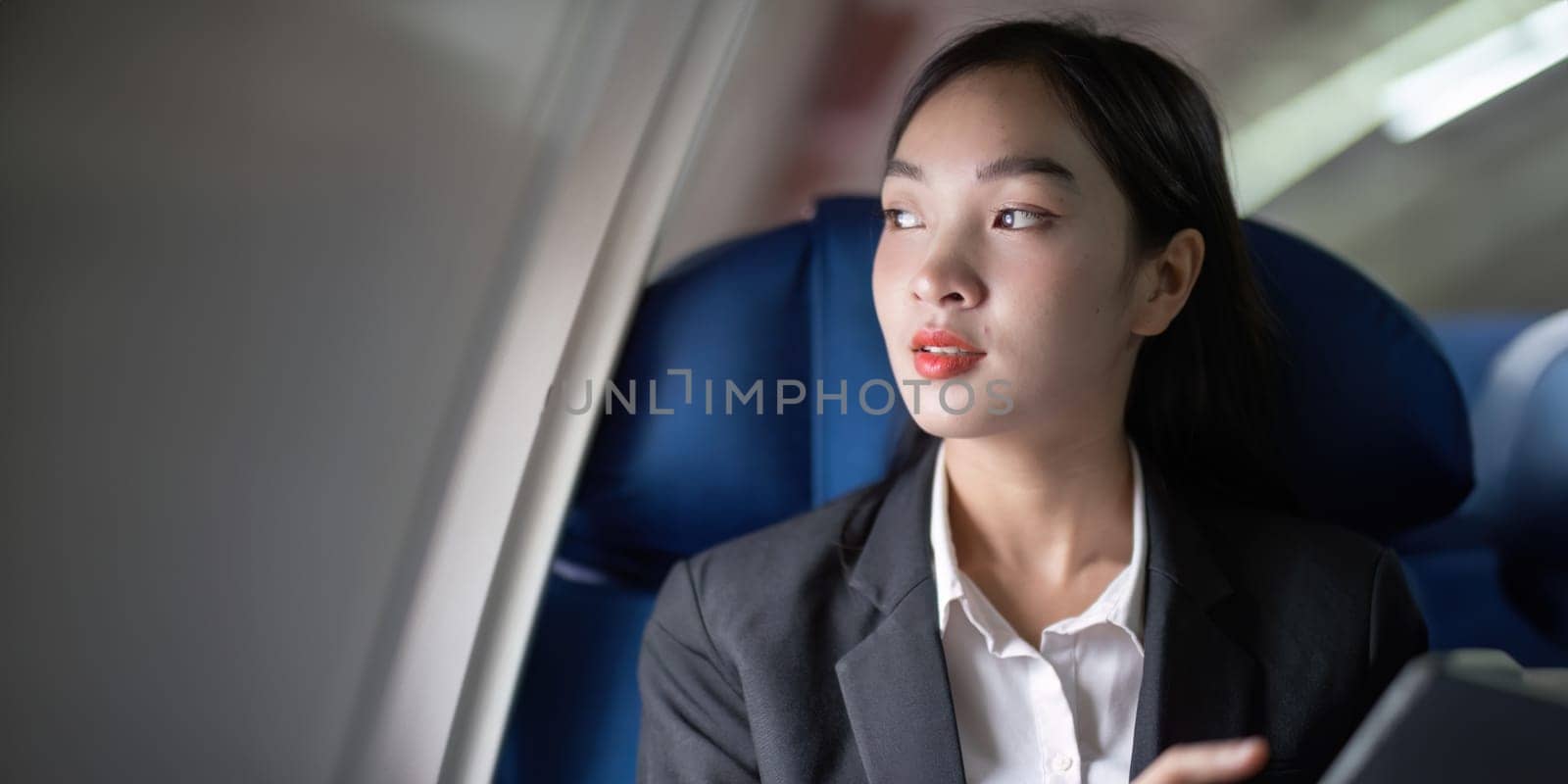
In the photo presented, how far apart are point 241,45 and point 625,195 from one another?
17.1 inches

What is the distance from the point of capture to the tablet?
0.65 metres

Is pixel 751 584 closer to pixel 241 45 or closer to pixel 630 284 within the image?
pixel 630 284

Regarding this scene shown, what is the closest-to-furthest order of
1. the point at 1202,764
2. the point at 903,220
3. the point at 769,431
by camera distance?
the point at 1202,764
the point at 903,220
the point at 769,431

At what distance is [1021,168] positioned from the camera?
3.17 feet

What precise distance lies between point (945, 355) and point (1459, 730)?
45 cm

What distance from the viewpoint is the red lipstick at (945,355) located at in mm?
949

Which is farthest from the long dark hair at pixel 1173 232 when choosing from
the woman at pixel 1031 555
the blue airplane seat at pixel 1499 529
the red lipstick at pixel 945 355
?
the blue airplane seat at pixel 1499 529

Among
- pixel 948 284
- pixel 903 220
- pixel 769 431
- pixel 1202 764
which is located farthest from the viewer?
pixel 769 431

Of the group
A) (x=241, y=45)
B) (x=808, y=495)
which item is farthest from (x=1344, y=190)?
(x=241, y=45)

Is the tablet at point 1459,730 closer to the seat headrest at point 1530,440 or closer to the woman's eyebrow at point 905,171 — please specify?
the woman's eyebrow at point 905,171

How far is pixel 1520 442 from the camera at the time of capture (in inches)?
55.2

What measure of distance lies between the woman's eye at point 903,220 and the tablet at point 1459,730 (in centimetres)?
54

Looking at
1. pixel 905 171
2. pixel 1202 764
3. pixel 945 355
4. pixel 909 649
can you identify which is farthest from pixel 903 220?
pixel 1202 764

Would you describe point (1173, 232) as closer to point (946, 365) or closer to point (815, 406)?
point (946, 365)
